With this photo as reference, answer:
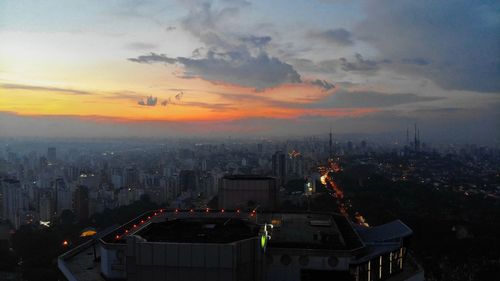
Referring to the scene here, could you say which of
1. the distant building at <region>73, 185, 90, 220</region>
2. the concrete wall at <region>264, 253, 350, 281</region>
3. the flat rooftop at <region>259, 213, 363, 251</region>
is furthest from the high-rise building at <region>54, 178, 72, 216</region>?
the concrete wall at <region>264, 253, 350, 281</region>

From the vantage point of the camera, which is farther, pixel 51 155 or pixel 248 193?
pixel 51 155

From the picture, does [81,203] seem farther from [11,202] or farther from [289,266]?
[289,266]

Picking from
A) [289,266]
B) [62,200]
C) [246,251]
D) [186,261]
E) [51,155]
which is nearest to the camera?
[186,261]

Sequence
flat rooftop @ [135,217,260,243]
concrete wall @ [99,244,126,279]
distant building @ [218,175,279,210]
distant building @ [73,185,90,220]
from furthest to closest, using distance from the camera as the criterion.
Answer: distant building @ [73,185,90,220], distant building @ [218,175,279,210], concrete wall @ [99,244,126,279], flat rooftop @ [135,217,260,243]

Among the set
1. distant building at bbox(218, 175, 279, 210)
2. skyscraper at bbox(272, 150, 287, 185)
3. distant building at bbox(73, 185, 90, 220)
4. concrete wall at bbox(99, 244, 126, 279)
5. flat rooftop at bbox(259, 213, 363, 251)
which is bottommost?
distant building at bbox(73, 185, 90, 220)

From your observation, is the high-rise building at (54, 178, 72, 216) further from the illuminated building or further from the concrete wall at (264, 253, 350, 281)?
the concrete wall at (264, 253, 350, 281)

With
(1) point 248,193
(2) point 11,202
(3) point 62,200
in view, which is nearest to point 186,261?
(1) point 248,193

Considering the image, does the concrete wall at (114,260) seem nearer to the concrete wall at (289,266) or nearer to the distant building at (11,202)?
the concrete wall at (289,266)
